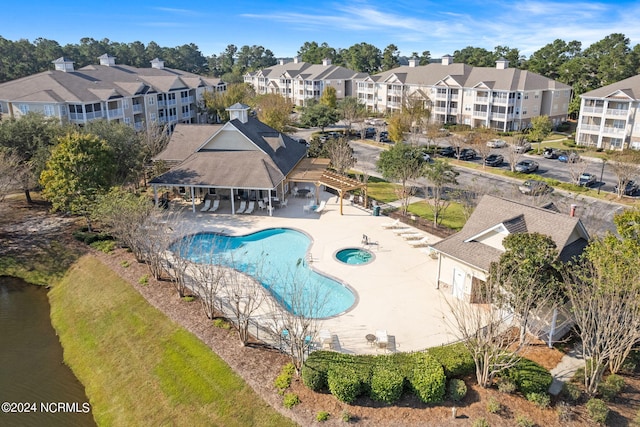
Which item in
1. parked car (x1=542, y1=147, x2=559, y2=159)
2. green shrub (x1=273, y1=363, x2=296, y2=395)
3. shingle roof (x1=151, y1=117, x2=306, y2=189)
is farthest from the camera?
parked car (x1=542, y1=147, x2=559, y2=159)

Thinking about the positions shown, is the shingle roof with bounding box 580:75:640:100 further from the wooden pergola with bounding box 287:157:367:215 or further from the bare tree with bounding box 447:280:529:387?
the bare tree with bounding box 447:280:529:387

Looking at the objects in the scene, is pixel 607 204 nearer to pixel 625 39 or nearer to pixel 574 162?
pixel 574 162

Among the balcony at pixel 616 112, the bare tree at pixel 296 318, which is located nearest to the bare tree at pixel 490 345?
the bare tree at pixel 296 318

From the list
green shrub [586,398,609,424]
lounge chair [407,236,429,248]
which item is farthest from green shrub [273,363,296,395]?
lounge chair [407,236,429,248]

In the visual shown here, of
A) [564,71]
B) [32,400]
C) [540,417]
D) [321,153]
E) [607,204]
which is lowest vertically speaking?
[32,400]

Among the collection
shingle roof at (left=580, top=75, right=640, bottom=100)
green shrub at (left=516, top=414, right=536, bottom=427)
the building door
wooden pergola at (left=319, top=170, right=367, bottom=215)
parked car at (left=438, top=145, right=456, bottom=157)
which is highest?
shingle roof at (left=580, top=75, right=640, bottom=100)

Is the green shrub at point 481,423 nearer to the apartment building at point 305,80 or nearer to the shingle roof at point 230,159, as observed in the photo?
the shingle roof at point 230,159

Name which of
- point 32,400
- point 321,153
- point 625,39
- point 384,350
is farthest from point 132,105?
point 625,39
